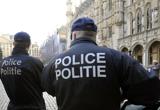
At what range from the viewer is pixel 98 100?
9.42 feet

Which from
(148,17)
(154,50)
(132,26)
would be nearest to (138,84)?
(154,50)

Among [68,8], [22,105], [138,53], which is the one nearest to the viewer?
[22,105]

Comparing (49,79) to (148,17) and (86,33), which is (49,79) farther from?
(148,17)

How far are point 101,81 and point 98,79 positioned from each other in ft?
0.09

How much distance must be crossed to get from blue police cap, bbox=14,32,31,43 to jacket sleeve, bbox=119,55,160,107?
1932 millimetres

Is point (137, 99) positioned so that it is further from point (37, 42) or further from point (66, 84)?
point (37, 42)

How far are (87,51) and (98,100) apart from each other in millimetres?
396

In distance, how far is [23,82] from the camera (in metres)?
4.40

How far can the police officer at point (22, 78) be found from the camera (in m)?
4.35

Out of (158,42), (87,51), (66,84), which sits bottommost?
(66,84)

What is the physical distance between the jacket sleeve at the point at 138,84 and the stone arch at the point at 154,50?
3071 centimetres

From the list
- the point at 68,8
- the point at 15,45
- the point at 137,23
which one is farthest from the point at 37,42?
the point at 15,45

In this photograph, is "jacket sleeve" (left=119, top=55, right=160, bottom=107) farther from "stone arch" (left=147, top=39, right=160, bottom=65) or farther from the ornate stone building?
"stone arch" (left=147, top=39, right=160, bottom=65)

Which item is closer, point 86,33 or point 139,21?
point 86,33
